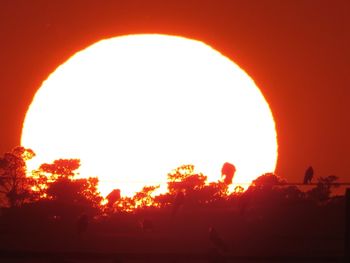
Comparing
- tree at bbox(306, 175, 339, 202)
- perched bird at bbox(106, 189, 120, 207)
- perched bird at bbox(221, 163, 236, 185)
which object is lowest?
perched bird at bbox(106, 189, 120, 207)

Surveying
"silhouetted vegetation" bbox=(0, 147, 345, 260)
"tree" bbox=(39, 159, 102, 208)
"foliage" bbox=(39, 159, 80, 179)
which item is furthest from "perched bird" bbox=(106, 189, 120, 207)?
"foliage" bbox=(39, 159, 80, 179)

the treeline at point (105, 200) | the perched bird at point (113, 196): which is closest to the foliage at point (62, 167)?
the treeline at point (105, 200)

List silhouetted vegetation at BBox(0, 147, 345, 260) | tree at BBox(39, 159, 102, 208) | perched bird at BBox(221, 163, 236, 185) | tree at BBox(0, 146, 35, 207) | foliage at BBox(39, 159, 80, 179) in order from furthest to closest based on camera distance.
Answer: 1. foliage at BBox(39, 159, 80, 179)
2. tree at BBox(39, 159, 102, 208)
3. tree at BBox(0, 146, 35, 207)
4. silhouetted vegetation at BBox(0, 147, 345, 260)
5. perched bird at BBox(221, 163, 236, 185)

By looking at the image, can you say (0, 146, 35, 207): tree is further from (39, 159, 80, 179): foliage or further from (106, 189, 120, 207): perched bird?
(106, 189, 120, 207): perched bird

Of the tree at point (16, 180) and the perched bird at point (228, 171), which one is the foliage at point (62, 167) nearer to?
the tree at point (16, 180)

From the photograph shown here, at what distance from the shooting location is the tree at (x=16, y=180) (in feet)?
145

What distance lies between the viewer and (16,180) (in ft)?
160

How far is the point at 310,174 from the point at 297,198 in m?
14.1

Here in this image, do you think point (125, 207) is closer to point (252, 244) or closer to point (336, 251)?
point (252, 244)

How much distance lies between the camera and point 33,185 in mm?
46438

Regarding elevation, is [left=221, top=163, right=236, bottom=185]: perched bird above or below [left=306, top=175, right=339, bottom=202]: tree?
below

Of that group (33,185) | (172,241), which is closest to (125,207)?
(33,185)

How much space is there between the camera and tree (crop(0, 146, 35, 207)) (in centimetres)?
4414

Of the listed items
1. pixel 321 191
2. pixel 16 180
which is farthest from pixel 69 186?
pixel 321 191
